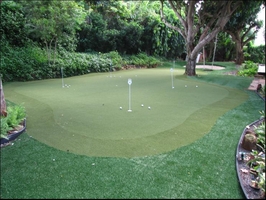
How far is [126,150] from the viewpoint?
9.23ft

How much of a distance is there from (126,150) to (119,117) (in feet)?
4.53

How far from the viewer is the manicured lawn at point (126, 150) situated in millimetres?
2066

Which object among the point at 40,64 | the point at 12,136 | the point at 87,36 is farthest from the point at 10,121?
the point at 87,36

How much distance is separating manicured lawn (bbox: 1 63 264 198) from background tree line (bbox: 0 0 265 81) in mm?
1614

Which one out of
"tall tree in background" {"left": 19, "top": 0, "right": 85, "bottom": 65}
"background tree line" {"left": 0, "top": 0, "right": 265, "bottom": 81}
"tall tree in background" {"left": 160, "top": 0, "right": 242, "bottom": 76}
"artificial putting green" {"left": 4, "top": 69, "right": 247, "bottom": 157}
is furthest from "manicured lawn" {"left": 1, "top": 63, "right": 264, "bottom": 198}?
"tall tree in background" {"left": 160, "top": 0, "right": 242, "bottom": 76}

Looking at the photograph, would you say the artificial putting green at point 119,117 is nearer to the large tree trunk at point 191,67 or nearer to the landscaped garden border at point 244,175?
the landscaped garden border at point 244,175

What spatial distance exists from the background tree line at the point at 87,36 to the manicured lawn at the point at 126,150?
5.30 ft

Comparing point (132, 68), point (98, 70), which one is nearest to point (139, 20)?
point (132, 68)

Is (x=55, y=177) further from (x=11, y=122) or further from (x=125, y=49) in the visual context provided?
(x=125, y=49)

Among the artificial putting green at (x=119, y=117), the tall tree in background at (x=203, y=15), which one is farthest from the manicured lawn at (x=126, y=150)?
the tall tree in background at (x=203, y=15)

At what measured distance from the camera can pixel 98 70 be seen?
11.5 m

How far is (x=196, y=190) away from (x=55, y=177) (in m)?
1.46

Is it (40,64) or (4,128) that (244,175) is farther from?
(40,64)

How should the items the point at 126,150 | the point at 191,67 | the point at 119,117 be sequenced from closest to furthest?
the point at 126,150
the point at 119,117
the point at 191,67
